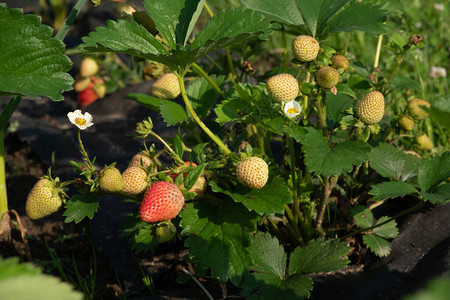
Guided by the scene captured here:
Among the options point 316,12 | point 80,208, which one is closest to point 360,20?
point 316,12

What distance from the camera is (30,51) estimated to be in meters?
1.08

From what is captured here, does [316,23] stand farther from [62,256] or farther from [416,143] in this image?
[62,256]

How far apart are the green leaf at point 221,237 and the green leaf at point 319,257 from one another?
5.4 inches

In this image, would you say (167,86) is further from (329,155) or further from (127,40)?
(329,155)

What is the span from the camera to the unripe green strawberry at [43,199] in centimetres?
100

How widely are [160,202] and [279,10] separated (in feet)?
1.88

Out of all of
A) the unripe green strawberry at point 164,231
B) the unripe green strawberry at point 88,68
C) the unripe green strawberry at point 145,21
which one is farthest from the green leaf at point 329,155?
the unripe green strawberry at point 88,68

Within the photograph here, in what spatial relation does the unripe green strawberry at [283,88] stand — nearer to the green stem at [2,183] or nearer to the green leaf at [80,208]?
the green leaf at [80,208]

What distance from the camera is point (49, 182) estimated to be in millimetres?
1019

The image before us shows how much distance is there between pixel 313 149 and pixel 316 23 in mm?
335

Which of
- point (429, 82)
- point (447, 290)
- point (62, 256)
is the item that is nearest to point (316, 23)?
point (447, 290)

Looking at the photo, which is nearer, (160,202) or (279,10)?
(160,202)

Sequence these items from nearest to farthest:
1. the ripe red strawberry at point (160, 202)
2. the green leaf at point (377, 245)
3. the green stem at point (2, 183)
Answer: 1. the ripe red strawberry at point (160, 202)
2. the green leaf at point (377, 245)
3. the green stem at point (2, 183)

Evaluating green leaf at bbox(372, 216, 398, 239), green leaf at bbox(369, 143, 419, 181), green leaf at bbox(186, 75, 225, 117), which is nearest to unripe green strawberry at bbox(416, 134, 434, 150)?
green leaf at bbox(369, 143, 419, 181)
